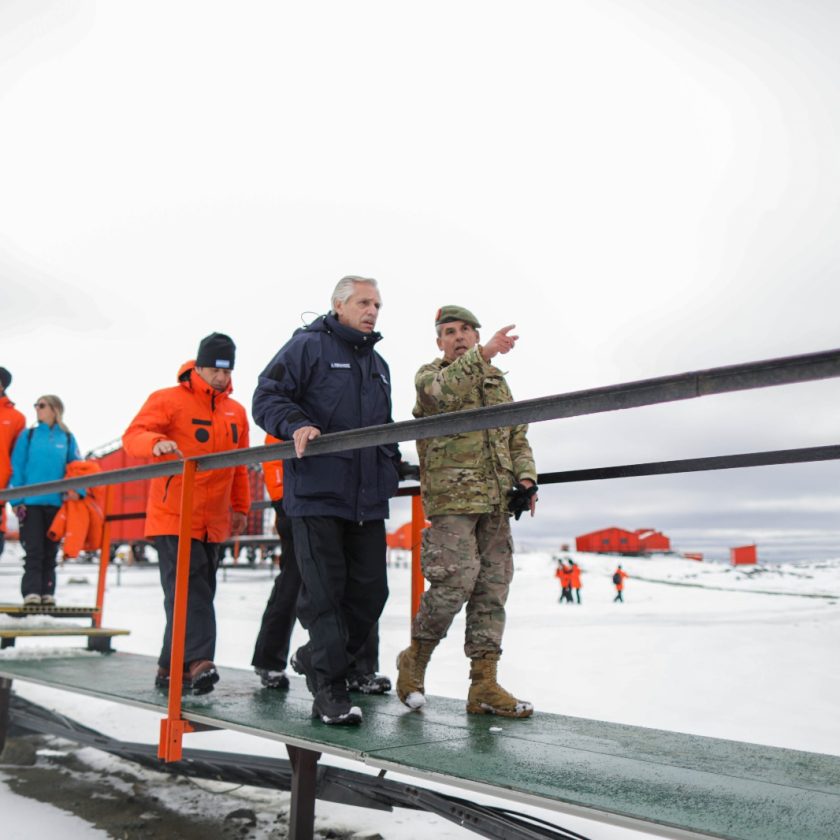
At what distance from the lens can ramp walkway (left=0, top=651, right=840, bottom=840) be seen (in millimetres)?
1602

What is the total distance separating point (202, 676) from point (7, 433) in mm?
3209

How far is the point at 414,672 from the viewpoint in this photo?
2.83m

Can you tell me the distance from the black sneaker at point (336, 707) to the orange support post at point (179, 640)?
0.51 metres

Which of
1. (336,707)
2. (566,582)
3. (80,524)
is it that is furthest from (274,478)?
(566,582)

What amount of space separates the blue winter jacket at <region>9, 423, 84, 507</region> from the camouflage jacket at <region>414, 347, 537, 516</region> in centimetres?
341

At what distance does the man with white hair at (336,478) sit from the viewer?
8.46 ft

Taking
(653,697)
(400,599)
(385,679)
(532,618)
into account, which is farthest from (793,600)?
(385,679)

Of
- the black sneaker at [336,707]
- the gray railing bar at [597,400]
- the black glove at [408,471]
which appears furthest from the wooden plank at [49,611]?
the gray railing bar at [597,400]

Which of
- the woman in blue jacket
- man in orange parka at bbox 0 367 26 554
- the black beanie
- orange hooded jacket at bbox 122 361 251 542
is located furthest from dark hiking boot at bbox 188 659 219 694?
man in orange parka at bbox 0 367 26 554

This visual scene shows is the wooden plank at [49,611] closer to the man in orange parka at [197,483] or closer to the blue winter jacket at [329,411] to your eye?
the man in orange parka at [197,483]

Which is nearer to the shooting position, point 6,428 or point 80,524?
point 80,524

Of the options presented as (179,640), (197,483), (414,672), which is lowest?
(414,672)

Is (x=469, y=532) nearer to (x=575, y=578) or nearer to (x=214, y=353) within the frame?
(x=214, y=353)

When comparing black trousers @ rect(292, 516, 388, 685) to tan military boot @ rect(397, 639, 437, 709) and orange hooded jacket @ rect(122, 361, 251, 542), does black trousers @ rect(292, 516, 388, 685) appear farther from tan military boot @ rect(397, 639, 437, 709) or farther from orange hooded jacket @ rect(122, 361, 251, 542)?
orange hooded jacket @ rect(122, 361, 251, 542)
